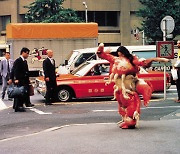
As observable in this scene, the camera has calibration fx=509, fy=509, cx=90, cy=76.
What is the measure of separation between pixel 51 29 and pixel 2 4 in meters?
33.3

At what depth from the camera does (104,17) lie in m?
57.0

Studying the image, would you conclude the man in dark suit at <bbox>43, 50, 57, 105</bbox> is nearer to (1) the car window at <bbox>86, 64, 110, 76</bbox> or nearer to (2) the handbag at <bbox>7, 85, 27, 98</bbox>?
(1) the car window at <bbox>86, 64, 110, 76</bbox>

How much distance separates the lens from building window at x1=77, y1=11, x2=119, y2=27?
5678cm

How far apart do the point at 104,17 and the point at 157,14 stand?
12.9 meters

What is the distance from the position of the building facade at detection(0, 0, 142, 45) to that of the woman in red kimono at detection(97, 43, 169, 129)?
44606mm

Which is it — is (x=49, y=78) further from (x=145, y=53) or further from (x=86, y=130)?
(x=145, y=53)

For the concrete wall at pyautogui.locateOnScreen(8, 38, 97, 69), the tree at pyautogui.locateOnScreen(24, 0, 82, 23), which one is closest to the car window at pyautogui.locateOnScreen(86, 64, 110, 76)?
the concrete wall at pyautogui.locateOnScreen(8, 38, 97, 69)

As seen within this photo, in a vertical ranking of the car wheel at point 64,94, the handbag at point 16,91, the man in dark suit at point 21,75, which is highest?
the man in dark suit at point 21,75

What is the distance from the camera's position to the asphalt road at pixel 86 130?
8.31 metres

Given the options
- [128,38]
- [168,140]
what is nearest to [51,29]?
[168,140]

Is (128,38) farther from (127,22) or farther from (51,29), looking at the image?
(51,29)

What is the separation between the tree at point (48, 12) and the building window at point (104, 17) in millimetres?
7413

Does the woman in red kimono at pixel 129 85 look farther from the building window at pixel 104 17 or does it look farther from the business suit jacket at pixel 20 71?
the building window at pixel 104 17

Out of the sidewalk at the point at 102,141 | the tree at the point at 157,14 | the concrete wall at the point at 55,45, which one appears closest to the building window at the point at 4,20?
the tree at the point at 157,14
